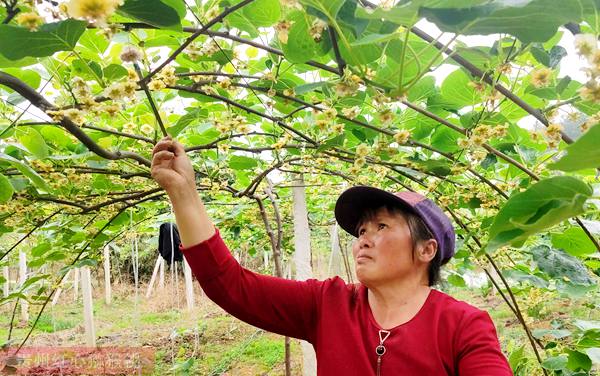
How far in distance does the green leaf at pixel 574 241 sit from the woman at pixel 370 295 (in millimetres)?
331

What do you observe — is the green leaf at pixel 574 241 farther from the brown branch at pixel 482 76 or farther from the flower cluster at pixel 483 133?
the brown branch at pixel 482 76

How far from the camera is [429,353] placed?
968 mm

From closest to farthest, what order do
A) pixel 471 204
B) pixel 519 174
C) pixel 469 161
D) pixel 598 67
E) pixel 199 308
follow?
pixel 598 67, pixel 469 161, pixel 519 174, pixel 471 204, pixel 199 308

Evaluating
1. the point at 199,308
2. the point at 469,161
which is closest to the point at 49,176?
the point at 469,161

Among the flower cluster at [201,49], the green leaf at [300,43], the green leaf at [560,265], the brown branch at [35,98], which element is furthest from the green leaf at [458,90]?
the brown branch at [35,98]

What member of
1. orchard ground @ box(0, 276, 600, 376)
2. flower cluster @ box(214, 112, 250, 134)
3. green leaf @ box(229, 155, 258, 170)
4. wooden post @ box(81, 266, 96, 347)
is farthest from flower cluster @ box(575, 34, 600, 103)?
wooden post @ box(81, 266, 96, 347)

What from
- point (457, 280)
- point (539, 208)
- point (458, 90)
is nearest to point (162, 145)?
point (458, 90)

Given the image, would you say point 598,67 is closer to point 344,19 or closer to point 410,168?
point 344,19

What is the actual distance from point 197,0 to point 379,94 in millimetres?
375

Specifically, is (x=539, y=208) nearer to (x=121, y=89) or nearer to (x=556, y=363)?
(x=121, y=89)

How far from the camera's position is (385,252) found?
1.09m

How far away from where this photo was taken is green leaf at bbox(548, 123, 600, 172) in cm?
35

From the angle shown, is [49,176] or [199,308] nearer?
[49,176]

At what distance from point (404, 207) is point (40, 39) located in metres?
0.79
